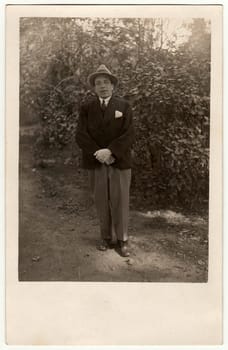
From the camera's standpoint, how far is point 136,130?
344 cm

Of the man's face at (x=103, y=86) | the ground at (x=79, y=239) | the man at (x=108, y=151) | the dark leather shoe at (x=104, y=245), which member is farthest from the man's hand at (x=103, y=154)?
the dark leather shoe at (x=104, y=245)

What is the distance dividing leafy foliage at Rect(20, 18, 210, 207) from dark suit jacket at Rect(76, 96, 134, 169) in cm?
6

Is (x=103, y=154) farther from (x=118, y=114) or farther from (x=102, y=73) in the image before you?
(x=102, y=73)

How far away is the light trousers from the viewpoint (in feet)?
11.4

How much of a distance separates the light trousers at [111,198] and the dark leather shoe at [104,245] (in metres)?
0.03

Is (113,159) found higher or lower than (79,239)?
higher

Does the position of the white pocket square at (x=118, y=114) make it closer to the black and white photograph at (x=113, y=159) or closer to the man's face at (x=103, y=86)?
the black and white photograph at (x=113, y=159)

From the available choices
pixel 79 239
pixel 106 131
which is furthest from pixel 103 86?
pixel 79 239

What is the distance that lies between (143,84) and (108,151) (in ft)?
1.91

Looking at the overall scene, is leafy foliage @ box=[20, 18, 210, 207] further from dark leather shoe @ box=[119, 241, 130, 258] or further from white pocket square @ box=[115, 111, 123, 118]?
dark leather shoe @ box=[119, 241, 130, 258]

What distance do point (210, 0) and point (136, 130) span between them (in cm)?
109

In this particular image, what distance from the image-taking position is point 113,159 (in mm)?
3447

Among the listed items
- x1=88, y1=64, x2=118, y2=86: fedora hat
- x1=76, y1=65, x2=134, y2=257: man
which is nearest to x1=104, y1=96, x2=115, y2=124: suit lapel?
x1=76, y1=65, x2=134, y2=257: man

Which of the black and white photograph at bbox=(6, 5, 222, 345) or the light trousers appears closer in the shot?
the black and white photograph at bbox=(6, 5, 222, 345)
